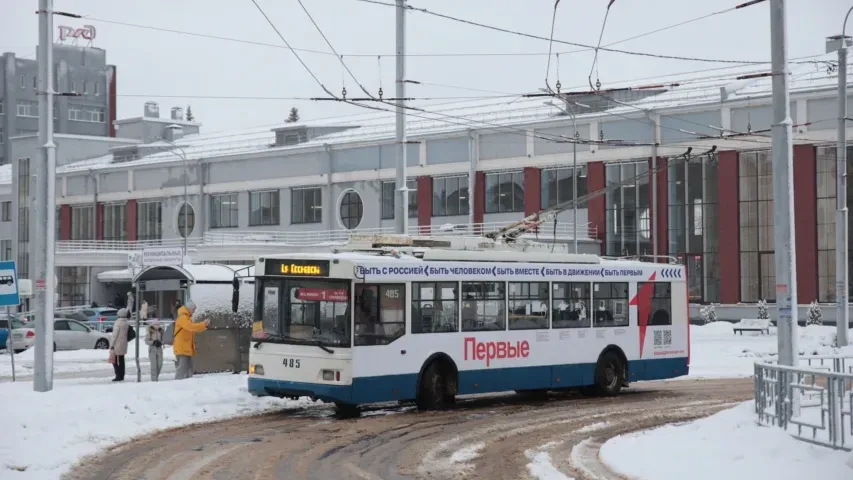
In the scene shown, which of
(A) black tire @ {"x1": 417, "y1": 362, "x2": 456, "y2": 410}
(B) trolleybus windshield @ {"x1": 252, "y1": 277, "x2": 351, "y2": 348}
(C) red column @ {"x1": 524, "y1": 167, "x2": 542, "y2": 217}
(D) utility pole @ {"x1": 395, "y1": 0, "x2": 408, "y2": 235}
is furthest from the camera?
(C) red column @ {"x1": 524, "y1": 167, "x2": 542, "y2": 217}

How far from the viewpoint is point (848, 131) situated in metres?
51.0

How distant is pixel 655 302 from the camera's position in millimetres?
25016

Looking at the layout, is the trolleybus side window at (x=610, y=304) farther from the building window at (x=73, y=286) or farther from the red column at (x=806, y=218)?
the building window at (x=73, y=286)

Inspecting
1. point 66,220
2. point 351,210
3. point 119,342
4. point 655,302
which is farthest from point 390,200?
point 655,302

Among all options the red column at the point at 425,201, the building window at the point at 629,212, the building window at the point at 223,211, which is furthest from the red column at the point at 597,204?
the building window at the point at 223,211

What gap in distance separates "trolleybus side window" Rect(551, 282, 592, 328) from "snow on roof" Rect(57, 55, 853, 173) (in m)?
20.0

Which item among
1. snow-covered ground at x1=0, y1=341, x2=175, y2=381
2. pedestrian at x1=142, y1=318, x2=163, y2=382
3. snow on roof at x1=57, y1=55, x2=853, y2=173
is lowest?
snow-covered ground at x1=0, y1=341, x2=175, y2=381

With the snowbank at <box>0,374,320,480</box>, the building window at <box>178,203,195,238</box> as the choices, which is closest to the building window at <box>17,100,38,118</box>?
the building window at <box>178,203,195,238</box>

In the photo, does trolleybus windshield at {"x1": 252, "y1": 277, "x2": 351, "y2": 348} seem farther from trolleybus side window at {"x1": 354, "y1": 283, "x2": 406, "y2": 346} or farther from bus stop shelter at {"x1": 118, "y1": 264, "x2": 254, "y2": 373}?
bus stop shelter at {"x1": 118, "y1": 264, "x2": 254, "y2": 373}

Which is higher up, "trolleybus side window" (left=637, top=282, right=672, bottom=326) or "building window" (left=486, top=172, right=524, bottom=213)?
"building window" (left=486, top=172, right=524, bottom=213)

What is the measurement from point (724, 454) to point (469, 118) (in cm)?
5204

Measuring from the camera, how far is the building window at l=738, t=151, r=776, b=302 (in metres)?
54.9

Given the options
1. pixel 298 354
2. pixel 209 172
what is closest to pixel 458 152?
pixel 209 172

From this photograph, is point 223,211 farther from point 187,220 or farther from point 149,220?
point 149,220
